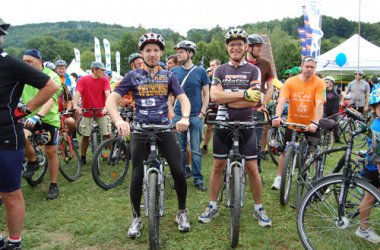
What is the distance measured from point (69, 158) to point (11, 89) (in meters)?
3.87

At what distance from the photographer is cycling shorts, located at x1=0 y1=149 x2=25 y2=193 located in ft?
9.23

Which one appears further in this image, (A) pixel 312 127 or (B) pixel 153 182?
(A) pixel 312 127

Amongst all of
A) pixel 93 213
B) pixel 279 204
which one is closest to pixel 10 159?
pixel 93 213

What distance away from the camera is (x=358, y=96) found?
1110 cm

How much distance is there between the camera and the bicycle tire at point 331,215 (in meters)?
2.97

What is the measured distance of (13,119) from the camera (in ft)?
9.38

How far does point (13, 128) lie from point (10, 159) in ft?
0.90

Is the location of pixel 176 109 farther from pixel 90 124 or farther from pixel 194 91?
pixel 90 124

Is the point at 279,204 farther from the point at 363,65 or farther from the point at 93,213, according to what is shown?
the point at 363,65

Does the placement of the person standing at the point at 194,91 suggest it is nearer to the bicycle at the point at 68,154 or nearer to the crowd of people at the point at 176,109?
the crowd of people at the point at 176,109

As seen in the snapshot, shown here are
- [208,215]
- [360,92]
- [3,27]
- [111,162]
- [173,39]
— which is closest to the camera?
[3,27]

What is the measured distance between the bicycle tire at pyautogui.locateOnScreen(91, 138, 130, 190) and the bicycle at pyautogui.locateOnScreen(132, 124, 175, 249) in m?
2.14

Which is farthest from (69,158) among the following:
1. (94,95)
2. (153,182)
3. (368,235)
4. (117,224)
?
(368,235)

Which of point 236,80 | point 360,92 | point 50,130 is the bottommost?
point 50,130
